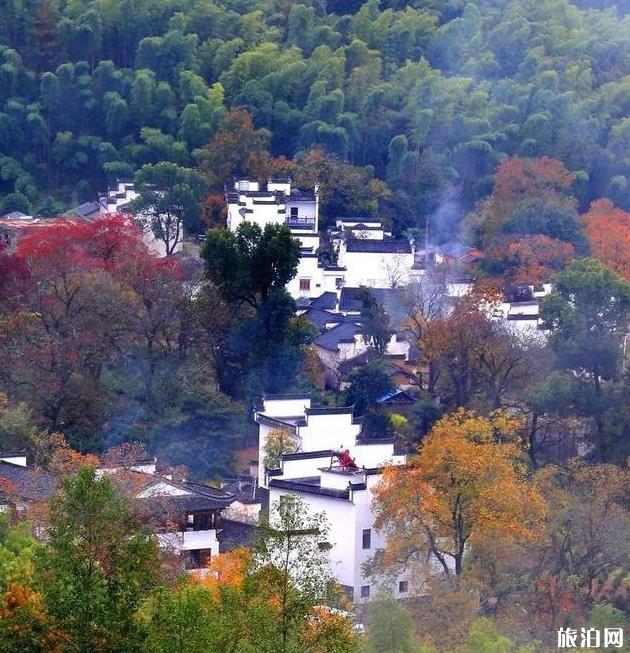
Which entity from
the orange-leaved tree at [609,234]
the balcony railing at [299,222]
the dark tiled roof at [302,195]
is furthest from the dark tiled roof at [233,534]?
the dark tiled roof at [302,195]

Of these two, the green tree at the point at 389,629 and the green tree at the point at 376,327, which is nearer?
the green tree at the point at 389,629

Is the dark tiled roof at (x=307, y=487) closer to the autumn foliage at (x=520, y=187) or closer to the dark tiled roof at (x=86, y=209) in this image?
the autumn foliage at (x=520, y=187)

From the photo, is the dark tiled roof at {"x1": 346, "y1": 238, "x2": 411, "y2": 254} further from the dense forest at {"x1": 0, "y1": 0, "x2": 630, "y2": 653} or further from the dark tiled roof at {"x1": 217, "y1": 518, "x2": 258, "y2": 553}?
the dark tiled roof at {"x1": 217, "y1": 518, "x2": 258, "y2": 553}

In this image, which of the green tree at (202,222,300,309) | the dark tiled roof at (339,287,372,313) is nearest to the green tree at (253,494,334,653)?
the green tree at (202,222,300,309)

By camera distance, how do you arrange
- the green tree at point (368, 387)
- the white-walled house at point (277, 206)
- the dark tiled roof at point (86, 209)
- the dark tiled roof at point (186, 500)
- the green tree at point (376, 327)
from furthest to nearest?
1. the dark tiled roof at point (86, 209)
2. the white-walled house at point (277, 206)
3. the green tree at point (376, 327)
4. the green tree at point (368, 387)
5. the dark tiled roof at point (186, 500)

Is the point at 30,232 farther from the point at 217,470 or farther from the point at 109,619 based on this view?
the point at 109,619

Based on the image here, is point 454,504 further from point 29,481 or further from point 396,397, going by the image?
point 396,397
